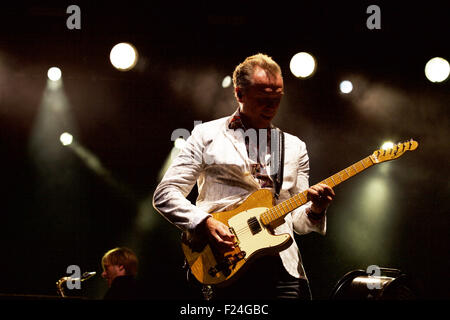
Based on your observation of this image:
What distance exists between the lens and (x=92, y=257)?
6645 millimetres

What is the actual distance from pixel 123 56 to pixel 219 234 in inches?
148

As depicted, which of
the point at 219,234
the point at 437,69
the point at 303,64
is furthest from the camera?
the point at 303,64


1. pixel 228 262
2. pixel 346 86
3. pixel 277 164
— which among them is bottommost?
pixel 228 262

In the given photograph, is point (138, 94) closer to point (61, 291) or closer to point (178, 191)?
point (61, 291)

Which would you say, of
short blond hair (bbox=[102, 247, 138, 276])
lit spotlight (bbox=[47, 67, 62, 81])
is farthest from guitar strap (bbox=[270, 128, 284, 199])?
lit spotlight (bbox=[47, 67, 62, 81])

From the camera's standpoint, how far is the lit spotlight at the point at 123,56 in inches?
221

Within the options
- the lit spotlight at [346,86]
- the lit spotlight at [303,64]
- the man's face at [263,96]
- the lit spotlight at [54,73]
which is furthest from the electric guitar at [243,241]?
the lit spotlight at [54,73]

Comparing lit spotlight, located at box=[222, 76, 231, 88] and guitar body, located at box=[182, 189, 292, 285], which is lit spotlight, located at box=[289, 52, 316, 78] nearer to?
lit spotlight, located at box=[222, 76, 231, 88]

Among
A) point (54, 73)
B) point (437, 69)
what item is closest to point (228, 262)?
point (437, 69)

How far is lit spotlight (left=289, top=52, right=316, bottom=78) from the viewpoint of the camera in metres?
5.58

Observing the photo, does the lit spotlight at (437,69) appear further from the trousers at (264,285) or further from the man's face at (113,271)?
the man's face at (113,271)

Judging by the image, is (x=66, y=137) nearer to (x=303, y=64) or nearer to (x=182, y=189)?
(x=303, y=64)

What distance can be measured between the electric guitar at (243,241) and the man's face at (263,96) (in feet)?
1.48

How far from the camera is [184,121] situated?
618 cm
